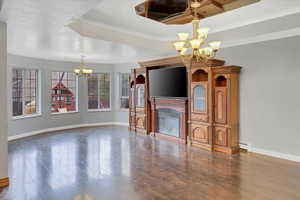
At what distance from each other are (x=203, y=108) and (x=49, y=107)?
546 cm

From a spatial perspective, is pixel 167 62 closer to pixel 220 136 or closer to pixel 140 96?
pixel 140 96

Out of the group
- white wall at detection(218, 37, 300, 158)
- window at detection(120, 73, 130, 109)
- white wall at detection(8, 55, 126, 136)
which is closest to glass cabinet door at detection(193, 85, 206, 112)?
white wall at detection(218, 37, 300, 158)

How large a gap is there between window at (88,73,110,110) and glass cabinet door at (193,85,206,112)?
4.76m

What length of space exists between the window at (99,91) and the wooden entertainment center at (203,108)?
273cm

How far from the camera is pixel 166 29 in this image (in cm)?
519

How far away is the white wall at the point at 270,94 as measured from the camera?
467 cm

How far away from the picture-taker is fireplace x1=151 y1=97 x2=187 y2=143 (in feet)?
20.9

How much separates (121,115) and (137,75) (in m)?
2.34

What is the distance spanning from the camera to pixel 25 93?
7.42 meters

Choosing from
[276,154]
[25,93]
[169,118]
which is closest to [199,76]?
[169,118]

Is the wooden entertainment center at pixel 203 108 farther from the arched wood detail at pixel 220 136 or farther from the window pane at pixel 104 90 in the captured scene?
the window pane at pixel 104 90

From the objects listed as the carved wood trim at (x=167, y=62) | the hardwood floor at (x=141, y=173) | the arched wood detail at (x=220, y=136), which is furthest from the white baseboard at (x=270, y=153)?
the carved wood trim at (x=167, y=62)

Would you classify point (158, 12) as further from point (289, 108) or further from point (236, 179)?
point (289, 108)

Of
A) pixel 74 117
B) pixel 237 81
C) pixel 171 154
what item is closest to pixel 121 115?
pixel 74 117
